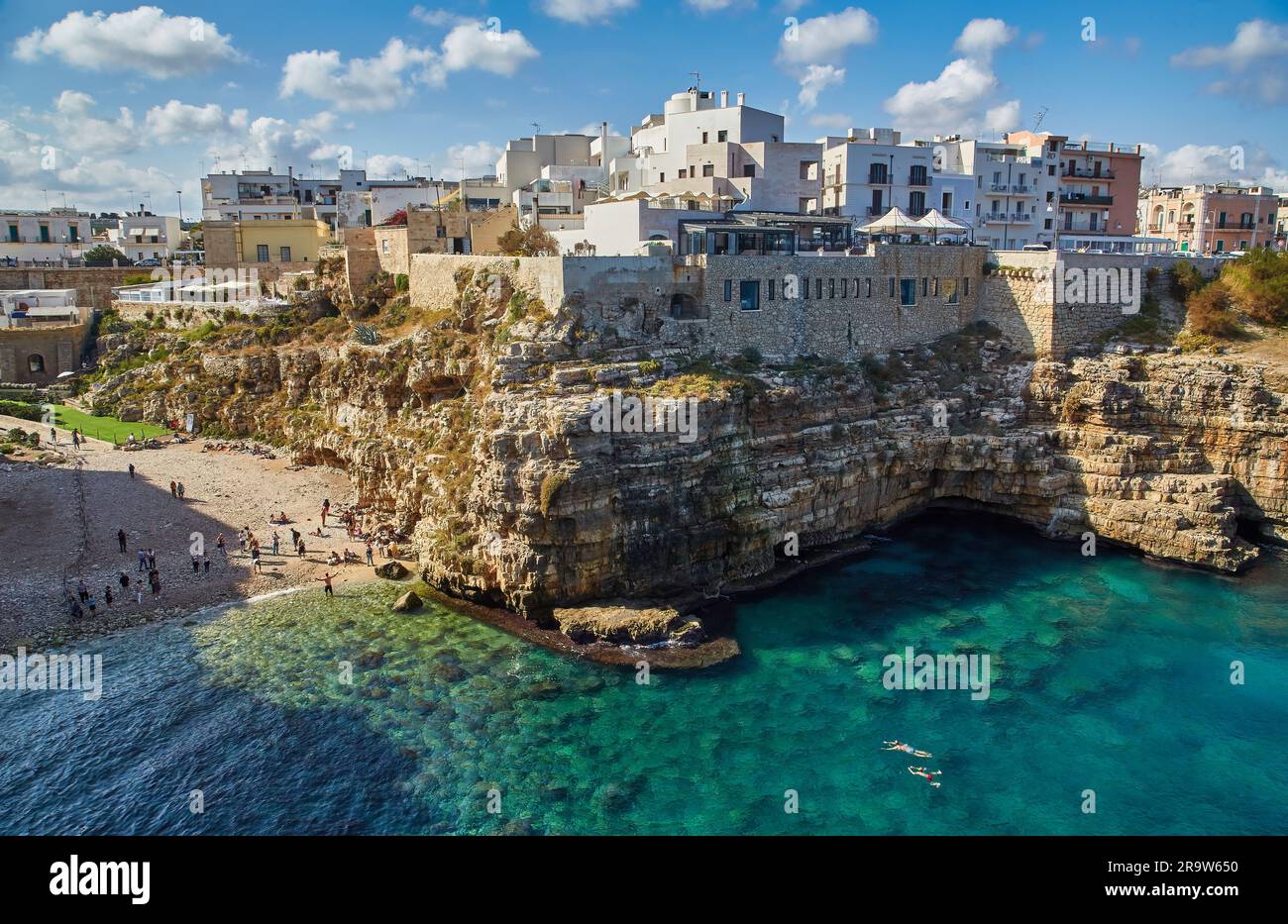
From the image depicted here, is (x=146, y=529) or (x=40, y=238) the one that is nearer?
(x=146, y=529)

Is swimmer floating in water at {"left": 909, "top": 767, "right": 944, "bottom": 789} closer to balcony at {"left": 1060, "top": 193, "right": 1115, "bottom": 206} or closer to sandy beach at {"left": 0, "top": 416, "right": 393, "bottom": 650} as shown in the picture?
sandy beach at {"left": 0, "top": 416, "right": 393, "bottom": 650}

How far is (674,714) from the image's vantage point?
23953 millimetres

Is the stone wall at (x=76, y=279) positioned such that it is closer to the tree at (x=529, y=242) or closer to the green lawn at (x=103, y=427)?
the green lawn at (x=103, y=427)

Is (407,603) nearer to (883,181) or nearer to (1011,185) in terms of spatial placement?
(883,181)

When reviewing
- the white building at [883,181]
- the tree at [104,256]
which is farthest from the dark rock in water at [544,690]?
the tree at [104,256]

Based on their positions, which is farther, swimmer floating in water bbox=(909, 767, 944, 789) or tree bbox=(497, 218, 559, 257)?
tree bbox=(497, 218, 559, 257)

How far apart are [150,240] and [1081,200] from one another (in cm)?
7152

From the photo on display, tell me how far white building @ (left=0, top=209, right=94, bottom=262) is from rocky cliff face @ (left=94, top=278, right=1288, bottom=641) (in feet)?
132

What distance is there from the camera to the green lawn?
4541cm

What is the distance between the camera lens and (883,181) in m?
50.7

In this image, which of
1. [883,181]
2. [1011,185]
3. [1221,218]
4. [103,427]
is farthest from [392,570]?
[1221,218]

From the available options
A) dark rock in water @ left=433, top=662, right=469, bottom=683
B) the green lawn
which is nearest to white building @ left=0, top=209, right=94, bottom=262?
the green lawn

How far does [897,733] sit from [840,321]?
20.6 m

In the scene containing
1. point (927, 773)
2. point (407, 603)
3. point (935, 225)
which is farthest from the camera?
point (935, 225)
